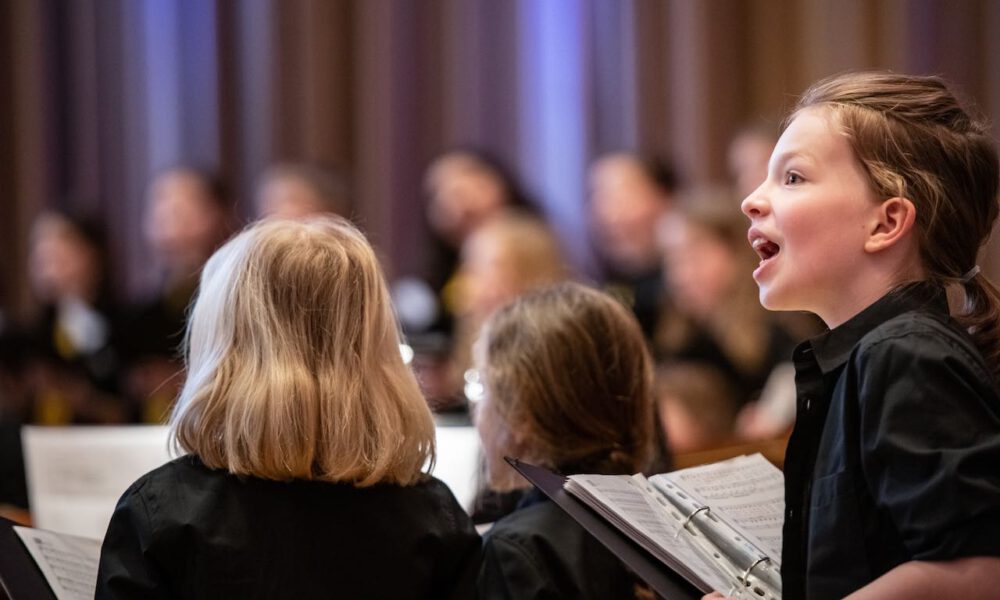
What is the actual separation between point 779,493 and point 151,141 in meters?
5.18

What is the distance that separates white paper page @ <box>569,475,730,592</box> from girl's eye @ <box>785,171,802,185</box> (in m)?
0.37

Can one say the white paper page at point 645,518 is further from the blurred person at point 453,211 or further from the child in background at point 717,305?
the blurred person at point 453,211

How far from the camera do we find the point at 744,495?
1539 millimetres

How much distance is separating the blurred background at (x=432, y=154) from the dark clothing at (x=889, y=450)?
1.78 metres

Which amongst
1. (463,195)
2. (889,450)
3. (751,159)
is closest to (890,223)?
(889,450)

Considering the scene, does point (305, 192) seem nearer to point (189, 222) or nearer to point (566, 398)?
point (189, 222)

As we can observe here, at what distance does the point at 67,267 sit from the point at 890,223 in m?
4.26

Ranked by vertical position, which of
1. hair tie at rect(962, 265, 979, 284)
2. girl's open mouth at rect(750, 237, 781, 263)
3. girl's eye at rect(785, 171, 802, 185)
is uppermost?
girl's eye at rect(785, 171, 802, 185)

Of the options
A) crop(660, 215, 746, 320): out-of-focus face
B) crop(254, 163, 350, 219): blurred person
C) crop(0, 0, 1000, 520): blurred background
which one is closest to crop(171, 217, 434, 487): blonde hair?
crop(0, 0, 1000, 520): blurred background

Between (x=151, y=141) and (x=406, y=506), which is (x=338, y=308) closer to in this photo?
(x=406, y=506)

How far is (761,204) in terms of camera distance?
144 cm

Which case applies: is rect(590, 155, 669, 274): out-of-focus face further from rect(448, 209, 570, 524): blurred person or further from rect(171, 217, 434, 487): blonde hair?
rect(171, 217, 434, 487): blonde hair

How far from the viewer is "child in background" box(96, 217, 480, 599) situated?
1.49m

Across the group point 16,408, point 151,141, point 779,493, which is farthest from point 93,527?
point 151,141
